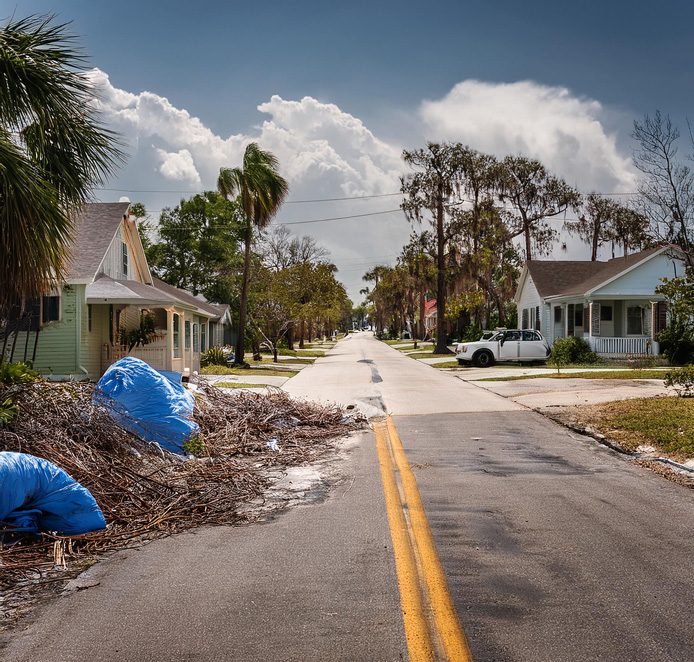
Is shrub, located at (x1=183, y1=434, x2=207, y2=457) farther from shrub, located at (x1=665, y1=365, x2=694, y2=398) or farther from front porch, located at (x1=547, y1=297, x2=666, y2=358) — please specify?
front porch, located at (x1=547, y1=297, x2=666, y2=358)

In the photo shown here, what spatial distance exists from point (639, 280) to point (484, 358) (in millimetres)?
8065

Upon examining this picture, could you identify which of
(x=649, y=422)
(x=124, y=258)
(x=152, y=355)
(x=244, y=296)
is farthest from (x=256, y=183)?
(x=649, y=422)

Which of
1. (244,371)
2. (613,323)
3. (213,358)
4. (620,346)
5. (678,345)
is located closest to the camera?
(678,345)

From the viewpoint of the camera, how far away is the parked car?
33531mm

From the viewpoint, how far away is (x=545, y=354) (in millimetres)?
33500

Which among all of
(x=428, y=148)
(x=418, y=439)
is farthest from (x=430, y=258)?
(x=418, y=439)

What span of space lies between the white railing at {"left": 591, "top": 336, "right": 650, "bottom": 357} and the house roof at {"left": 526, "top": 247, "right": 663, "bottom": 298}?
3.23 meters

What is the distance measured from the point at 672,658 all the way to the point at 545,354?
101ft

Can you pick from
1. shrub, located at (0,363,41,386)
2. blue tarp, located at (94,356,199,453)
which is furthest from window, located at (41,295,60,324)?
shrub, located at (0,363,41,386)

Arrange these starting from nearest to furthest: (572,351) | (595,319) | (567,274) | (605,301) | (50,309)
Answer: (50,309), (572,351), (595,319), (605,301), (567,274)

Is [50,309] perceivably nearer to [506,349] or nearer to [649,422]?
[649,422]

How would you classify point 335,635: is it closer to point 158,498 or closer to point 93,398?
point 158,498

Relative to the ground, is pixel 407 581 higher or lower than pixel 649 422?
lower

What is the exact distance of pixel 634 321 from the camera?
36.3 m
